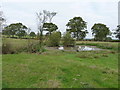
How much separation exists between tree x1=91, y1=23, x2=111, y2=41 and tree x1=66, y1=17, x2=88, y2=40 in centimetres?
431

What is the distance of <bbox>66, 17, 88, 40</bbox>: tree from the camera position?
41.8 m

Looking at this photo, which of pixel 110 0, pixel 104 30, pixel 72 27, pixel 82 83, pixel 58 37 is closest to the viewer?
pixel 82 83

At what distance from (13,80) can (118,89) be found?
3.57m

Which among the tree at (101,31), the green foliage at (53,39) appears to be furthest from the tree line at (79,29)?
the green foliage at (53,39)

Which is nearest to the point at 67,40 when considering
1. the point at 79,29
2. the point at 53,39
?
the point at 53,39

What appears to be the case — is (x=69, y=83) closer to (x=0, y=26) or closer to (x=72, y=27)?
(x=0, y=26)

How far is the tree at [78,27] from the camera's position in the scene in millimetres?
41781

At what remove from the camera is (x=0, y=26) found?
9.53 metres

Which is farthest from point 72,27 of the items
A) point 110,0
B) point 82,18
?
point 110,0

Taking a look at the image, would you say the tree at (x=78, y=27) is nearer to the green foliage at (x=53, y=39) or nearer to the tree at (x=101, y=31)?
the tree at (x=101, y=31)

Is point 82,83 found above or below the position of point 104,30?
below

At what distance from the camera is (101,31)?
38.4m

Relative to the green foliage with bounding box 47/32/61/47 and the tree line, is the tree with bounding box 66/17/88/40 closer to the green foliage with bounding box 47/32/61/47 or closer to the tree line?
the tree line

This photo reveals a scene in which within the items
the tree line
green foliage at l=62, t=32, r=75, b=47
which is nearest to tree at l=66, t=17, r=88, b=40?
the tree line
